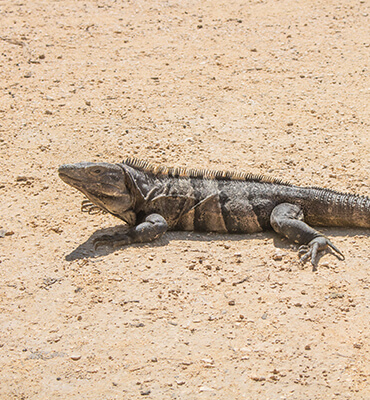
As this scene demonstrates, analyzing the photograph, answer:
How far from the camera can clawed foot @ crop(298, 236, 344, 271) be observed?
6352 millimetres

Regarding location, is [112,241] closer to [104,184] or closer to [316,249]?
[104,184]

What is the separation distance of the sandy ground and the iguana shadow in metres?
0.04

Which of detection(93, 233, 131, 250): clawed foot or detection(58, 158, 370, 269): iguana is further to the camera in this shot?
detection(58, 158, 370, 269): iguana

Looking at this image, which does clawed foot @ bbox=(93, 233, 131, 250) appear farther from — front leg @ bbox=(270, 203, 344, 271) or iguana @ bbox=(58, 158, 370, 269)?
front leg @ bbox=(270, 203, 344, 271)

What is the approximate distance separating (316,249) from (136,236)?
6.79 ft

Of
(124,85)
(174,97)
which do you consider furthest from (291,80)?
(124,85)

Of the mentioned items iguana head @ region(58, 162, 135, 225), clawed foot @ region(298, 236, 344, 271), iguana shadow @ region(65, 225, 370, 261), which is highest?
iguana head @ region(58, 162, 135, 225)

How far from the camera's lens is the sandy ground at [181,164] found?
4.93m

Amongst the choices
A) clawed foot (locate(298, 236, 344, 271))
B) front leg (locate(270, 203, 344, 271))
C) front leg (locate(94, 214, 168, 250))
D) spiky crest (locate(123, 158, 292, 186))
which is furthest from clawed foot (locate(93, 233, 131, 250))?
clawed foot (locate(298, 236, 344, 271))

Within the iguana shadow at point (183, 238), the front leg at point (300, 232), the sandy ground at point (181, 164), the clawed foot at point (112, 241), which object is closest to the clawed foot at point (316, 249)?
the front leg at point (300, 232)

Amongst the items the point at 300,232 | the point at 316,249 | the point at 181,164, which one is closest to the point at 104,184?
the point at 181,164

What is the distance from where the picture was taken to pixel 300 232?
6746 millimetres

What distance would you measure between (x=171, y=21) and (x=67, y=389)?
34.6 ft

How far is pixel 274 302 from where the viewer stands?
5.67m
